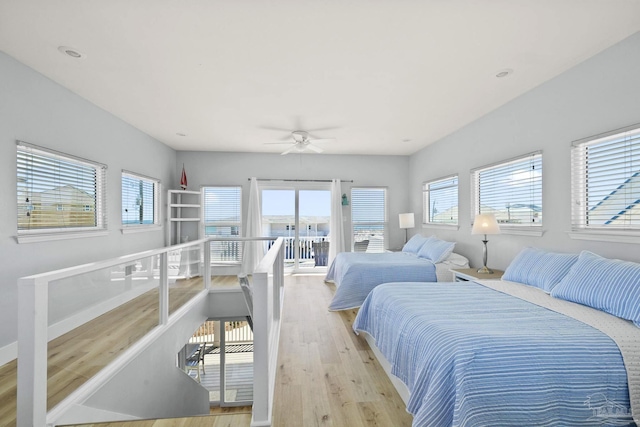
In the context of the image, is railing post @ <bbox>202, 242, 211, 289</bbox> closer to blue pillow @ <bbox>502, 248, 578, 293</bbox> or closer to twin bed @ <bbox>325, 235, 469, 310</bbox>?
twin bed @ <bbox>325, 235, 469, 310</bbox>

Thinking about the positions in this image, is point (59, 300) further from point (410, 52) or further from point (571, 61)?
point (571, 61)

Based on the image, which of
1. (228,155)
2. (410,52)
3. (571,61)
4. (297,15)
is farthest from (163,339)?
(571,61)

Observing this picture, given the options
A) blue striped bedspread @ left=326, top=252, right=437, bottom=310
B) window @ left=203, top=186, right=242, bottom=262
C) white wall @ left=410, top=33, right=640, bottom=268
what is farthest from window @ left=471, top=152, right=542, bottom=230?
window @ left=203, top=186, right=242, bottom=262

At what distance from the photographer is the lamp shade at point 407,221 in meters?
5.98

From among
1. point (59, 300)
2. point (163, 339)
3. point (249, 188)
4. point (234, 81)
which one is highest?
point (234, 81)

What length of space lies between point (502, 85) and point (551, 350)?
2.70m

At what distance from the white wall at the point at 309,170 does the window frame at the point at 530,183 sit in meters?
2.32

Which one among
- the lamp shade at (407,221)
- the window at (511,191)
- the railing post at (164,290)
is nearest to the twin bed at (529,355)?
the window at (511,191)

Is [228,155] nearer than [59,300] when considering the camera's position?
No

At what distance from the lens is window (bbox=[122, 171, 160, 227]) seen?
4480mm

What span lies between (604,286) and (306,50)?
8.97 ft

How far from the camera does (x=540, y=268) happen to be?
2.65m

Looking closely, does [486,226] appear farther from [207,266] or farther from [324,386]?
[207,266]

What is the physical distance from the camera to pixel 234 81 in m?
3.03
